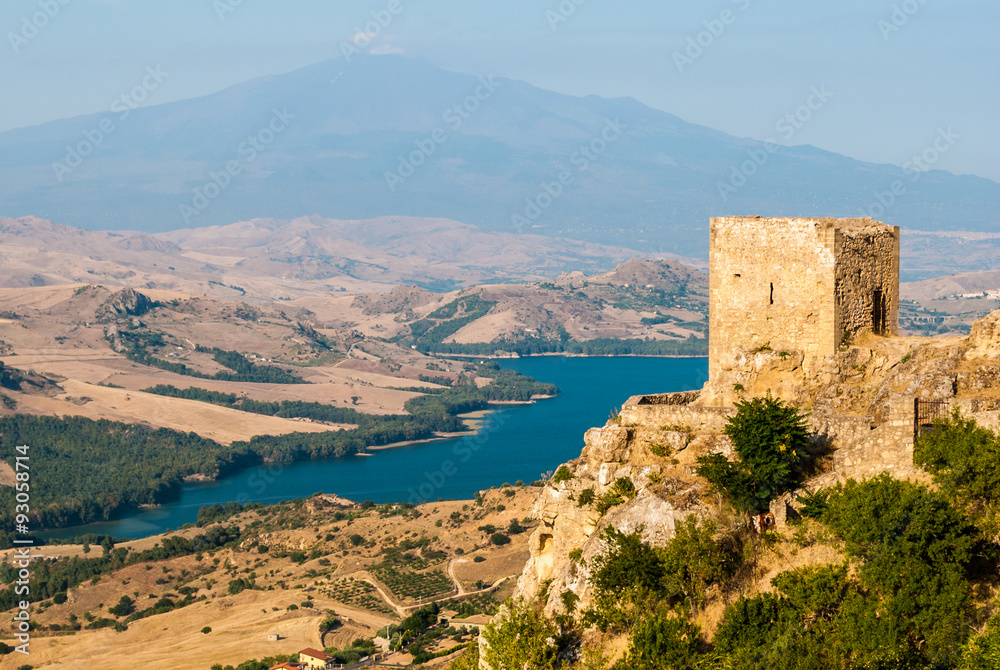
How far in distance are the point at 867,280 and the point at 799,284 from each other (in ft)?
4.99

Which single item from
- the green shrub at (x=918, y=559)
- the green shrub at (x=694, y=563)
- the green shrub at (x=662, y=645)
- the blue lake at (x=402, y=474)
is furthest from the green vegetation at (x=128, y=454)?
the green shrub at (x=918, y=559)

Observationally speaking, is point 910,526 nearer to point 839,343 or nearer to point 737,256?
point 839,343

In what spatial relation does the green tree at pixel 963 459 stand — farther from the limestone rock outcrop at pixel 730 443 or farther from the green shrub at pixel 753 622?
the green shrub at pixel 753 622

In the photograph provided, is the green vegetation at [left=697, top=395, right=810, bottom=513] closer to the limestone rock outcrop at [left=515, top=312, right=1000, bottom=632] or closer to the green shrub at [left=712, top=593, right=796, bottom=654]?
the limestone rock outcrop at [left=515, top=312, right=1000, bottom=632]

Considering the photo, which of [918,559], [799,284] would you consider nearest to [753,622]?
[918,559]

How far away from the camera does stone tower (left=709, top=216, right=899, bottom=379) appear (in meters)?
24.0

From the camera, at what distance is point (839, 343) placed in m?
24.0

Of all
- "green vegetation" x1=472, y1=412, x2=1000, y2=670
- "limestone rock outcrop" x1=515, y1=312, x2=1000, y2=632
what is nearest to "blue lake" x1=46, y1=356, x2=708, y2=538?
"limestone rock outcrop" x1=515, y1=312, x2=1000, y2=632

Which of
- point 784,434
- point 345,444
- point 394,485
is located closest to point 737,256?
point 784,434

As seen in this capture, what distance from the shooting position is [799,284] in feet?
79.4

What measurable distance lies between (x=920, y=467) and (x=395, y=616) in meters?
50.5

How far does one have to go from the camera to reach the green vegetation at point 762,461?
843 inches

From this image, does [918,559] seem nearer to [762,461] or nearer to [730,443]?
[762,461]

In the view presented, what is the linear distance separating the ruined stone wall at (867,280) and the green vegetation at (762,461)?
3.09m
